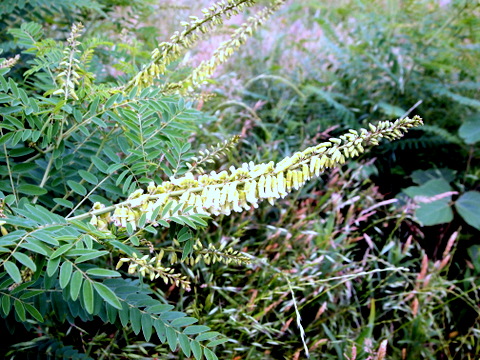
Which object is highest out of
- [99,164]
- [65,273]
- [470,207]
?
[99,164]

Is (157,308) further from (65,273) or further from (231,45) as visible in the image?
(231,45)

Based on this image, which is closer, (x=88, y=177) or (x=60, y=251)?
(x=60, y=251)

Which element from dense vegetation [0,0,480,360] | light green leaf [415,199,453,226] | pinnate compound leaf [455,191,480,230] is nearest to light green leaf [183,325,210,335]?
dense vegetation [0,0,480,360]

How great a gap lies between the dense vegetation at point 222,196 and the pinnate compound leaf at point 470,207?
13 mm

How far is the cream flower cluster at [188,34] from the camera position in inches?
42.6

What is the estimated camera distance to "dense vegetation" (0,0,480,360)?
88cm

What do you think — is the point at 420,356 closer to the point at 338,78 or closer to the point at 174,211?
the point at 174,211

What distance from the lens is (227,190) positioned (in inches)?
32.7

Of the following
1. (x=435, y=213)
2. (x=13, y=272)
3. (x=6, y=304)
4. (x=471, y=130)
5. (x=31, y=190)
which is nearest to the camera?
(x=13, y=272)

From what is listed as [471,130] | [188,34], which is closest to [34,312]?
[188,34]

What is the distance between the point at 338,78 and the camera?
3.12 meters

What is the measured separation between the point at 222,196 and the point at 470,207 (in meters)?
2.12

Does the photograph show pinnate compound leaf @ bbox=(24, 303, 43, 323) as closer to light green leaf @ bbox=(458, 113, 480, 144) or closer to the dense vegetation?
the dense vegetation

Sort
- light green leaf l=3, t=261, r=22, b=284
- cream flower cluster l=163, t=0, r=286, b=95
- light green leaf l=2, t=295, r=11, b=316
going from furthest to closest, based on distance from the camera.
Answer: cream flower cluster l=163, t=0, r=286, b=95
light green leaf l=2, t=295, r=11, b=316
light green leaf l=3, t=261, r=22, b=284
